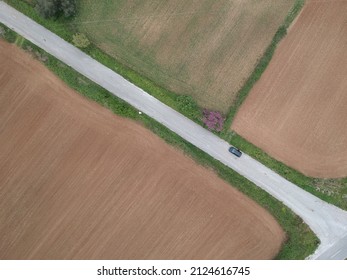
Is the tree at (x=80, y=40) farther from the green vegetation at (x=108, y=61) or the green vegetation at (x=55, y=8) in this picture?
the green vegetation at (x=55, y=8)

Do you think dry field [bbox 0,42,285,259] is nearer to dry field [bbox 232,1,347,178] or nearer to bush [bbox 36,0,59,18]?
bush [bbox 36,0,59,18]

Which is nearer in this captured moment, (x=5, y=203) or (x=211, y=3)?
(x=5, y=203)

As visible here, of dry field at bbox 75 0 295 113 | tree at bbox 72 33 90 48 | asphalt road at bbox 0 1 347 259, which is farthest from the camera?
dry field at bbox 75 0 295 113

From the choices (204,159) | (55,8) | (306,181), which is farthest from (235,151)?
(55,8)

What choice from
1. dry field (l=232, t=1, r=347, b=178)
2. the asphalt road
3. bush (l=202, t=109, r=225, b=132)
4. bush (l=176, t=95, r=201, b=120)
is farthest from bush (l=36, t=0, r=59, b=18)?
dry field (l=232, t=1, r=347, b=178)

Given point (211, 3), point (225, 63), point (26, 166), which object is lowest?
point (26, 166)

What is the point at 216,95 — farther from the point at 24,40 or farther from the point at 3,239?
the point at 3,239

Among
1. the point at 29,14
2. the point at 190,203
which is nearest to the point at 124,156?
the point at 190,203

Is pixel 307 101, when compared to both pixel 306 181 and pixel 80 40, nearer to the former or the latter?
pixel 306 181
